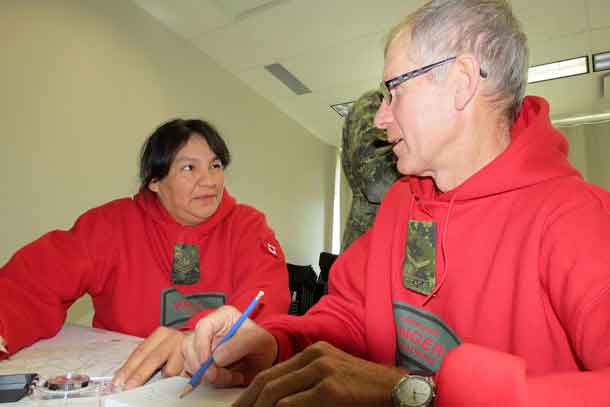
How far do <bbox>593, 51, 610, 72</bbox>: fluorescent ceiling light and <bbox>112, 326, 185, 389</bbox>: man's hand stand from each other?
4.22m

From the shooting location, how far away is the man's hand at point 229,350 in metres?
0.71

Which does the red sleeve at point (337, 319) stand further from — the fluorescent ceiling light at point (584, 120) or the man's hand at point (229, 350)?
the fluorescent ceiling light at point (584, 120)

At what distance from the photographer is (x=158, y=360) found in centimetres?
76

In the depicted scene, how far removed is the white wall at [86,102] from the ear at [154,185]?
3.92ft

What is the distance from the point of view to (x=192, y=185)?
1.54 m

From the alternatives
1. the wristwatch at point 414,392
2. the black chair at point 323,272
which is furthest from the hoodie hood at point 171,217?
the black chair at point 323,272

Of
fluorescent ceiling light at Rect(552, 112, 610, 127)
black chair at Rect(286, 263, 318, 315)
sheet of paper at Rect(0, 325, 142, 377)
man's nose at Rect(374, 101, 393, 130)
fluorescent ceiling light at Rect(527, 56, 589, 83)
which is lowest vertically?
black chair at Rect(286, 263, 318, 315)

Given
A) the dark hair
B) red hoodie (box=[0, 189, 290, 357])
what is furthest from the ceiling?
red hoodie (box=[0, 189, 290, 357])

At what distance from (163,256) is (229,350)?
0.83 meters

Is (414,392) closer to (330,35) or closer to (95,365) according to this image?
(95,365)

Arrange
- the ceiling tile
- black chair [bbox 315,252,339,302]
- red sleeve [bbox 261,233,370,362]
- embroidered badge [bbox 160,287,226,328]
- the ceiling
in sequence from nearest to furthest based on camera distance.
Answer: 1. red sleeve [bbox 261,233,370,362]
2. embroidered badge [bbox 160,287,226,328]
3. the ceiling tile
4. the ceiling
5. black chair [bbox 315,252,339,302]

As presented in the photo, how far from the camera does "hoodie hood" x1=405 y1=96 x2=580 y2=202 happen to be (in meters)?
0.70

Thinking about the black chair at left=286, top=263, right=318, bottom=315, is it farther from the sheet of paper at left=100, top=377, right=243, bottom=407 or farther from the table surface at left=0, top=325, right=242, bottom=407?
the sheet of paper at left=100, top=377, right=243, bottom=407

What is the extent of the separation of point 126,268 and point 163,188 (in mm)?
330
